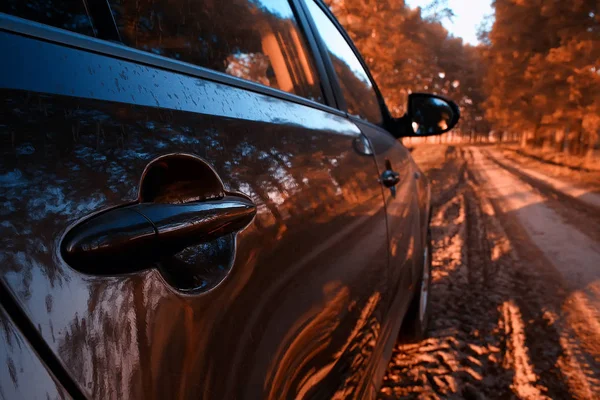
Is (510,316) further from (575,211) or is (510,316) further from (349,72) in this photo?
(575,211)

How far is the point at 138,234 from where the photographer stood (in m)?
0.55

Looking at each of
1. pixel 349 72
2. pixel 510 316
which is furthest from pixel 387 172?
pixel 510 316

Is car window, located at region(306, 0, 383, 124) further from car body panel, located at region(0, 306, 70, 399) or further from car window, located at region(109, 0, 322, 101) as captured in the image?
car body panel, located at region(0, 306, 70, 399)

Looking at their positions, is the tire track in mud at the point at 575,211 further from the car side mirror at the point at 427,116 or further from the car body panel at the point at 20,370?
the car body panel at the point at 20,370

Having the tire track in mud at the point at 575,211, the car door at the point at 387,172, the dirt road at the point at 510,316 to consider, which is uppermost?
the car door at the point at 387,172

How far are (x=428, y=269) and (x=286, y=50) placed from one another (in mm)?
2174

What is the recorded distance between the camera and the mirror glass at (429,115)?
260 centimetres

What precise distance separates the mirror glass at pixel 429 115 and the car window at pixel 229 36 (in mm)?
1068

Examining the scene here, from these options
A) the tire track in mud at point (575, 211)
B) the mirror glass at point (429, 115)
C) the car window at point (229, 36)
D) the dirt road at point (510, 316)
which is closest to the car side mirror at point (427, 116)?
the mirror glass at point (429, 115)

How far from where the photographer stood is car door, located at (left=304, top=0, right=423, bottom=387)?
70.4 inches

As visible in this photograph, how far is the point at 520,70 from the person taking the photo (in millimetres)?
20266

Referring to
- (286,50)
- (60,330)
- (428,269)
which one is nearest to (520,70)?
(428,269)

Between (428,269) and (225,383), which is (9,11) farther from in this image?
(428,269)

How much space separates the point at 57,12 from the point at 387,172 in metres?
1.44
